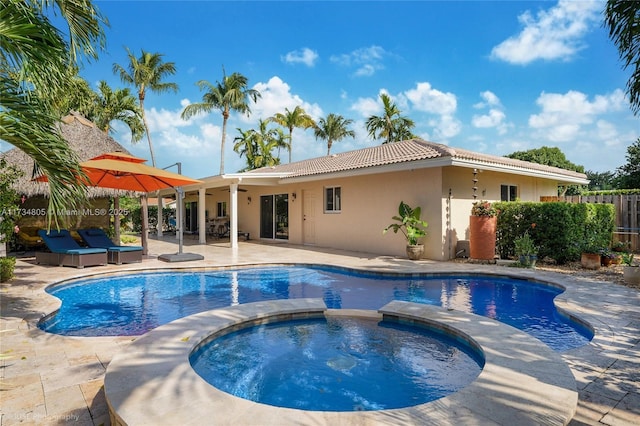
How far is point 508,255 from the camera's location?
12656mm

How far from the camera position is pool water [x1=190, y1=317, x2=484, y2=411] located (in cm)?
408

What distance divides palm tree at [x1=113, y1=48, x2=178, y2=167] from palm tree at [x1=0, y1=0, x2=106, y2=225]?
2657 centimetres

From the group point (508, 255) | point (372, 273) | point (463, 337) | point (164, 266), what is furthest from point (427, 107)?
point (463, 337)

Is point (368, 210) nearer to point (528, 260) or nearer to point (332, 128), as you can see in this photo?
point (528, 260)

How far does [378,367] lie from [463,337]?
1372 millimetres

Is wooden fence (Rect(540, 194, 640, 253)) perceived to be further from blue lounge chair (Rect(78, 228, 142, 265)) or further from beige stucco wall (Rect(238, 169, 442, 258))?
blue lounge chair (Rect(78, 228, 142, 265))

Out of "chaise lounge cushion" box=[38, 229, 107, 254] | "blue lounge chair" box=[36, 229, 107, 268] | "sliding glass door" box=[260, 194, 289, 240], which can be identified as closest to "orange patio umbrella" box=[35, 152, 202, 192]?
"chaise lounge cushion" box=[38, 229, 107, 254]

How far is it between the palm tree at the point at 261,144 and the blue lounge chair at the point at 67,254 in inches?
1055

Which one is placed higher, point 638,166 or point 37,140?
point 638,166

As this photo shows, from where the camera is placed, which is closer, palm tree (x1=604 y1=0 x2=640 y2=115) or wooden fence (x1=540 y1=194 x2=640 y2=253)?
palm tree (x1=604 y1=0 x2=640 y2=115)

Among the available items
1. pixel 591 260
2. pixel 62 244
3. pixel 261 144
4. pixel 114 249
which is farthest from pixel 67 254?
pixel 261 144

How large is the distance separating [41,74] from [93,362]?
3729 mm

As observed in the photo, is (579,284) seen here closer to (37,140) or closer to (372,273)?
(372,273)

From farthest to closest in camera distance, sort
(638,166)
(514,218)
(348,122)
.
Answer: (348,122), (638,166), (514,218)
